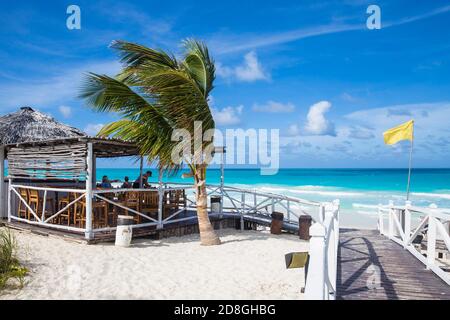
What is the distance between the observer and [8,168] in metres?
11.5

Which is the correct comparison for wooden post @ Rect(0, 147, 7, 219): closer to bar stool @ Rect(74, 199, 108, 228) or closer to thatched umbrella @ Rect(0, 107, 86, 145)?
thatched umbrella @ Rect(0, 107, 86, 145)

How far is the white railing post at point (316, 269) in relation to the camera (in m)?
3.02

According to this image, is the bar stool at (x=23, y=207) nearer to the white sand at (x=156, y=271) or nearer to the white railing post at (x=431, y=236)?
the white sand at (x=156, y=271)

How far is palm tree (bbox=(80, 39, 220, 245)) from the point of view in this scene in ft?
29.3

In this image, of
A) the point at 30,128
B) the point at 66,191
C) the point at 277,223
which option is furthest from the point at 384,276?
the point at 30,128

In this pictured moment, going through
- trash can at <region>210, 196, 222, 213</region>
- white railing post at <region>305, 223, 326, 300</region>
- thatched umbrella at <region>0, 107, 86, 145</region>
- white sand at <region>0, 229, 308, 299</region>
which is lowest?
white sand at <region>0, 229, 308, 299</region>

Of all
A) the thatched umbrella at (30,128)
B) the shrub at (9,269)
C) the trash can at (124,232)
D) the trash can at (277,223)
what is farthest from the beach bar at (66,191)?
the shrub at (9,269)

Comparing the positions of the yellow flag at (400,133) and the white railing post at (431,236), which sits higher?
the yellow flag at (400,133)

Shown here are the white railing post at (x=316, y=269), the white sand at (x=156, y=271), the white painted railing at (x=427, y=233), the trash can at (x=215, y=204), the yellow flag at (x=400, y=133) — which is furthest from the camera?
the trash can at (x=215, y=204)

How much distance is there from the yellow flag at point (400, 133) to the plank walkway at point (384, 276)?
4307mm

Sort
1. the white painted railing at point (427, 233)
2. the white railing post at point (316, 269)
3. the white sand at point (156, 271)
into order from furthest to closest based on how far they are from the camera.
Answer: the white sand at point (156, 271), the white painted railing at point (427, 233), the white railing post at point (316, 269)

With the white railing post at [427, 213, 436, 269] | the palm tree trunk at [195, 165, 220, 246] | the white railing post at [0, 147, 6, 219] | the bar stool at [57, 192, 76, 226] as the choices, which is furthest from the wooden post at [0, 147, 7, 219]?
the white railing post at [427, 213, 436, 269]

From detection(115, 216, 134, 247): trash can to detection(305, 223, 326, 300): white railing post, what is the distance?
6.55m
